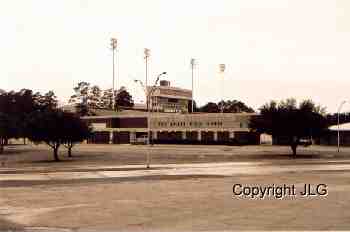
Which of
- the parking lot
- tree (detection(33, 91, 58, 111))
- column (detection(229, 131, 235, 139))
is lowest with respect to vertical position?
the parking lot

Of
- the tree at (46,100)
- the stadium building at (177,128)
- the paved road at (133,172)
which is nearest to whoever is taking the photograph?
the paved road at (133,172)

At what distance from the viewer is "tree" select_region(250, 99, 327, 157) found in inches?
2726

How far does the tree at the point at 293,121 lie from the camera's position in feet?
227

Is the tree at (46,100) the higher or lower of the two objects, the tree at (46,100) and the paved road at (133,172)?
the higher

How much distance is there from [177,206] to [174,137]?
9541cm

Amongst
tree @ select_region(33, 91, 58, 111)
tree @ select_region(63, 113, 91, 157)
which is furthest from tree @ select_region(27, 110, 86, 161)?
tree @ select_region(33, 91, 58, 111)

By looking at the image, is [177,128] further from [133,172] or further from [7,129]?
[133,172]

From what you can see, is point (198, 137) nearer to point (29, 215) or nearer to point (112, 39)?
point (112, 39)

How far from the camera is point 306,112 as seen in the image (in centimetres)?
6988

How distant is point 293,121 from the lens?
227 ft

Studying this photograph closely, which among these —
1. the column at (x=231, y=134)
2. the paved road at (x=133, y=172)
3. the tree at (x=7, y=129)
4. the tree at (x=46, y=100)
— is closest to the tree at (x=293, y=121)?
the paved road at (x=133, y=172)

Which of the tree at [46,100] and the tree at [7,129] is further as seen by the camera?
the tree at [46,100]

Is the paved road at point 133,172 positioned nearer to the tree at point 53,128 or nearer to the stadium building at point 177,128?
the tree at point 53,128

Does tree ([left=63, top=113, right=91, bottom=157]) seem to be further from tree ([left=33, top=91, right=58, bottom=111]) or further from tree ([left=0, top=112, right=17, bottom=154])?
tree ([left=33, top=91, right=58, bottom=111])
